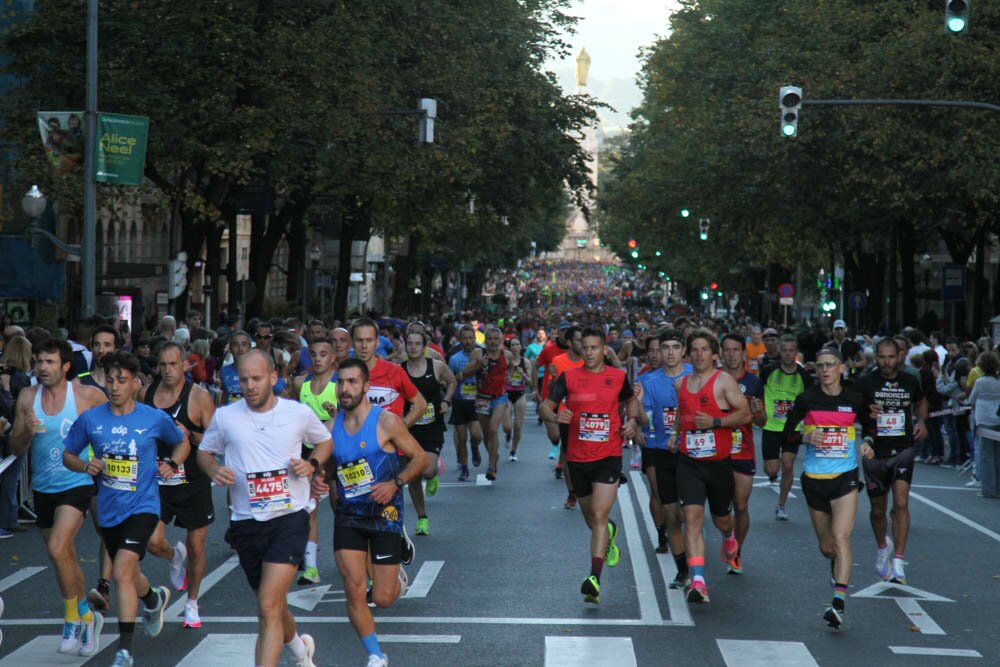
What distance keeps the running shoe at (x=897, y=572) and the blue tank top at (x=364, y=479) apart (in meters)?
4.84

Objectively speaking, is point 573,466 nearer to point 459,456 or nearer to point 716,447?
point 716,447

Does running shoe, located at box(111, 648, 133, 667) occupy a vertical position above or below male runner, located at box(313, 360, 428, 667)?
below

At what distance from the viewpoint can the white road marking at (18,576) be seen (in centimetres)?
1216

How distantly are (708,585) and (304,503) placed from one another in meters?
4.62

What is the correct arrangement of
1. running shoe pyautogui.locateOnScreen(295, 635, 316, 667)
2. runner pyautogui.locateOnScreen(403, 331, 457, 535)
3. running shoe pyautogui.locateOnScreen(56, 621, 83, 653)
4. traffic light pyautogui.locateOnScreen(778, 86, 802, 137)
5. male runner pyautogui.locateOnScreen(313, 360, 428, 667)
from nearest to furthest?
running shoe pyautogui.locateOnScreen(295, 635, 316, 667) → male runner pyautogui.locateOnScreen(313, 360, 428, 667) → running shoe pyautogui.locateOnScreen(56, 621, 83, 653) → runner pyautogui.locateOnScreen(403, 331, 457, 535) → traffic light pyautogui.locateOnScreen(778, 86, 802, 137)

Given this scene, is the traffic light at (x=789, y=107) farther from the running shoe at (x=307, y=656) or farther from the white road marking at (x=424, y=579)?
the running shoe at (x=307, y=656)

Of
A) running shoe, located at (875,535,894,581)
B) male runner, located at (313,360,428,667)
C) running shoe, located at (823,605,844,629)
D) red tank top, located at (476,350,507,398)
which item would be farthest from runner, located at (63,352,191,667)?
red tank top, located at (476,350,507,398)

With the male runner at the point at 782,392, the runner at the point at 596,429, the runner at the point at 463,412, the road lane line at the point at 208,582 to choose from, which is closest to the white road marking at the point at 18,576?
the road lane line at the point at 208,582

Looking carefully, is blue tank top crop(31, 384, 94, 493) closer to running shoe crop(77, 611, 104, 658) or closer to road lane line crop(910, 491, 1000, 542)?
running shoe crop(77, 611, 104, 658)

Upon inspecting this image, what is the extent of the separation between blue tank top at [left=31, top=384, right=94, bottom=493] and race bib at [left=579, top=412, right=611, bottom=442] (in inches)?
129

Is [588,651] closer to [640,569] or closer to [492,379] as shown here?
[640,569]

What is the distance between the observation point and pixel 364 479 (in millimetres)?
8844

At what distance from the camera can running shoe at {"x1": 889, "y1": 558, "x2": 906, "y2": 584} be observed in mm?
12328

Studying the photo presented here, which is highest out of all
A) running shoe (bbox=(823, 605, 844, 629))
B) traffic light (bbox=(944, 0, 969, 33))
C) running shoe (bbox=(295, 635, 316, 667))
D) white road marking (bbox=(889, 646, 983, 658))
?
traffic light (bbox=(944, 0, 969, 33))
